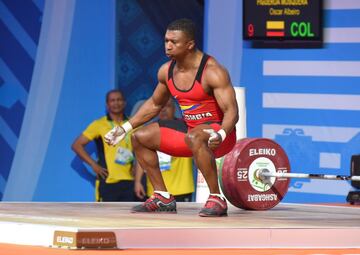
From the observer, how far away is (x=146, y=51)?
13758mm

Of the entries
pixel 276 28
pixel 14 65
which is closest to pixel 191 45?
pixel 276 28

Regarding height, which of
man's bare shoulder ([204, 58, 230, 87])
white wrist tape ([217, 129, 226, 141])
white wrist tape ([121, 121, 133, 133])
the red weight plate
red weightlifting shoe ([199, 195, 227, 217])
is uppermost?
man's bare shoulder ([204, 58, 230, 87])

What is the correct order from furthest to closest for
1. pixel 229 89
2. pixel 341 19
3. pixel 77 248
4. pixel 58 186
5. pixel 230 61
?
1. pixel 58 186
2. pixel 230 61
3. pixel 341 19
4. pixel 229 89
5. pixel 77 248

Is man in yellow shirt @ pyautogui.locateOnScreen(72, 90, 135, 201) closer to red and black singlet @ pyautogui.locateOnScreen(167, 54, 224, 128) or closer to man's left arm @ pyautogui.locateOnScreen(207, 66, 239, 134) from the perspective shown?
red and black singlet @ pyautogui.locateOnScreen(167, 54, 224, 128)

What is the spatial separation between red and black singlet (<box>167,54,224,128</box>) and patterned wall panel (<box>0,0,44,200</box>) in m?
5.18

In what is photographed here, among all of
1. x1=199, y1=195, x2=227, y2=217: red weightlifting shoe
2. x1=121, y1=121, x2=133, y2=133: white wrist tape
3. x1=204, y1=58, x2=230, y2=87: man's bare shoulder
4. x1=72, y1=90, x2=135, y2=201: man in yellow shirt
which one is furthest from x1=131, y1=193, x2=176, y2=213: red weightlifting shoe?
x1=72, y1=90, x2=135, y2=201: man in yellow shirt

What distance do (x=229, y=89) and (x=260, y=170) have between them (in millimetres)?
1254

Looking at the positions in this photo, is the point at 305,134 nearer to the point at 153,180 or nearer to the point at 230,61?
the point at 230,61

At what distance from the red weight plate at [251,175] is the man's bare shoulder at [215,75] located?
1119 millimetres

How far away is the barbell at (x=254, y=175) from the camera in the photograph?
927cm

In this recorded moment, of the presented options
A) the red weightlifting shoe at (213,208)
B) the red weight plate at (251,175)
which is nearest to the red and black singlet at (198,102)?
the red weightlifting shoe at (213,208)

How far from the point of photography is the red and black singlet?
8414 mm

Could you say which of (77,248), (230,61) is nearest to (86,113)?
(230,61)

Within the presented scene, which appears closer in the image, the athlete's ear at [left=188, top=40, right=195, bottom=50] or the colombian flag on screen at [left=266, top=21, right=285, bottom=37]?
the athlete's ear at [left=188, top=40, right=195, bottom=50]
